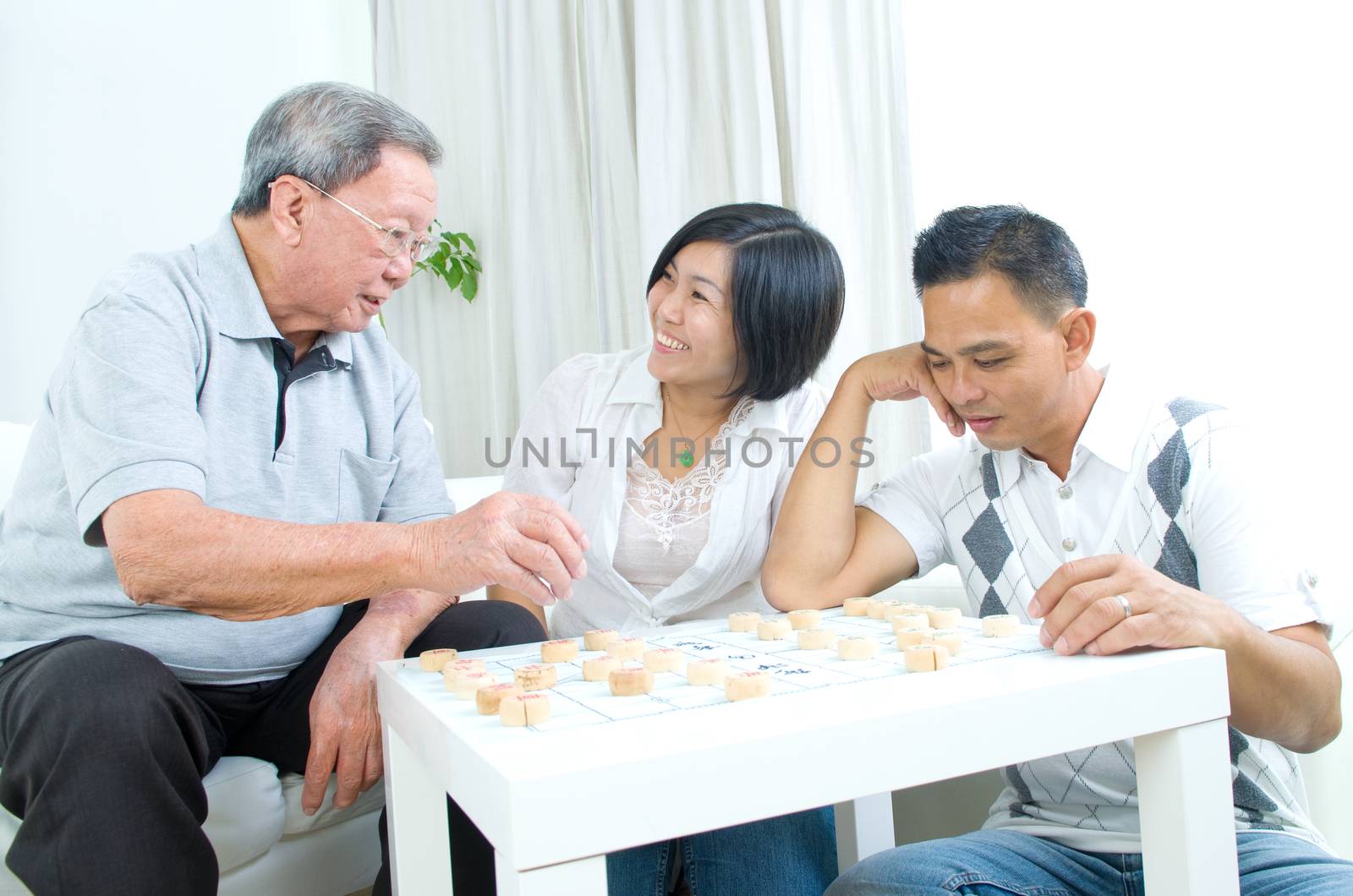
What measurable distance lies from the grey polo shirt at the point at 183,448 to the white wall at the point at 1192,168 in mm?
1371

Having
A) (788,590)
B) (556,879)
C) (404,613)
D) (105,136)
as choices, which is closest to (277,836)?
(404,613)

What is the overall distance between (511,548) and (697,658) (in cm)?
21

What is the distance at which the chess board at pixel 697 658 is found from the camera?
2.59ft

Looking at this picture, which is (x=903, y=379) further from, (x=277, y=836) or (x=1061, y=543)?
(x=277, y=836)

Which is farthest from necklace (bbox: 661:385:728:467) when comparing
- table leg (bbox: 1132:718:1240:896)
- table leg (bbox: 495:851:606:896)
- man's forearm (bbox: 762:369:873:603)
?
table leg (bbox: 495:851:606:896)

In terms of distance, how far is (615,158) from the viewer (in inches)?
132

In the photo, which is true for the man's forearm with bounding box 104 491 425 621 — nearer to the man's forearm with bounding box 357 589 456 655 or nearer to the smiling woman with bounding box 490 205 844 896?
the man's forearm with bounding box 357 589 456 655

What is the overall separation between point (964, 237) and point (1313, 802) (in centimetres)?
83

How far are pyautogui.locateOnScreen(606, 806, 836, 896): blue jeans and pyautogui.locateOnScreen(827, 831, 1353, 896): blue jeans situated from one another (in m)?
0.30

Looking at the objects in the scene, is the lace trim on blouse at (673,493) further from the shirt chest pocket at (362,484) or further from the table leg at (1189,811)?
the table leg at (1189,811)

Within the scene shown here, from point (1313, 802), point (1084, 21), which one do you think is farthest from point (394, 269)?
point (1084, 21)

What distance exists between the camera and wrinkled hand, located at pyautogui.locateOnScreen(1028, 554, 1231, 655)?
89 centimetres

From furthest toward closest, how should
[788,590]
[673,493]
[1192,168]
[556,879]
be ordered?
[1192,168] < [673,493] < [788,590] < [556,879]

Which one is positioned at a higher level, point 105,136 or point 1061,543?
point 105,136
